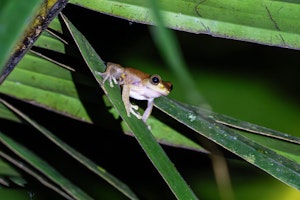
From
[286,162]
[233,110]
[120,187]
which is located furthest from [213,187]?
[286,162]

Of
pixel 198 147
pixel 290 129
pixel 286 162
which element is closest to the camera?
pixel 286 162

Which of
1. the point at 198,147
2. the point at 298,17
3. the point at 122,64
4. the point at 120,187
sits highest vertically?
the point at 298,17

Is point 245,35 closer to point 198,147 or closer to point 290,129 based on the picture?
point 198,147

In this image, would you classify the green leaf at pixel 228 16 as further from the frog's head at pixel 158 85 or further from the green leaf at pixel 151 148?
the frog's head at pixel 158 85

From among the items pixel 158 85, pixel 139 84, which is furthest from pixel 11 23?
pixel 139 84

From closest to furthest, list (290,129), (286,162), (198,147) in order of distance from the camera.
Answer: (286,162), (198,147), (290,129)

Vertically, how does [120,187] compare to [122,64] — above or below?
below

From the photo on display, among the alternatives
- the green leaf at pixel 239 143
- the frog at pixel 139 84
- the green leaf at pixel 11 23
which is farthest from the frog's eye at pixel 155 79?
the green leaf at pixel 11 23

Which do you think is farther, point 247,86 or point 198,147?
point 247,86

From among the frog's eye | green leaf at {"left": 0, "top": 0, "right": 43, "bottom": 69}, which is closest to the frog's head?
the frog's eye
